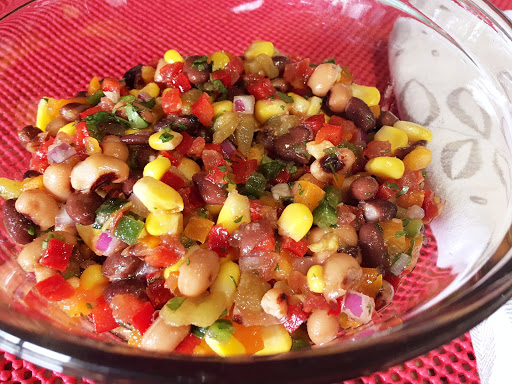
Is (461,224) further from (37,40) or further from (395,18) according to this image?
(37,40)

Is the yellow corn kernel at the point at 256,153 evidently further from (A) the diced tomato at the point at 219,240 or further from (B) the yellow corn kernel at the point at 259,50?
(B) the yellow corn kernel at the point at 259,50

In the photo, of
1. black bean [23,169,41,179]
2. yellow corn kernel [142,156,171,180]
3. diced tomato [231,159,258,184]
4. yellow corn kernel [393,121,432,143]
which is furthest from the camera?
yellow corn kernel [393,121,432,143]

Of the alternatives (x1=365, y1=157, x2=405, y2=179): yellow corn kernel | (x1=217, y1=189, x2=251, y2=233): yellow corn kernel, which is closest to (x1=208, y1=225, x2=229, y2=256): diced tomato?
(x1=217, y1=189, x2=251, y2=233): yellow corn kernel

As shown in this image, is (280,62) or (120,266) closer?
(120,266)

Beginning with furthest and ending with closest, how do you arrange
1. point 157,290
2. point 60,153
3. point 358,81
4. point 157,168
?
1. point 358,81
2. point 60,153
3. point 157,168
4. point 157,290

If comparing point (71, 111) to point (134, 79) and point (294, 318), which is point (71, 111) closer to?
point (134, 79)

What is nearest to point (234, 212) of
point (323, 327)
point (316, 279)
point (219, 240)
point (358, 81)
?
point (219, 240)

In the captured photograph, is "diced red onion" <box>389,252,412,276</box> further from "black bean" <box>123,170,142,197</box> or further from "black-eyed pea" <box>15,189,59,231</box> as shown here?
"black-eyed pea" <box>15,189,59,231</box>

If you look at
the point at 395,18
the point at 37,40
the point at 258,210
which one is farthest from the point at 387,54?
the point at 37,40
